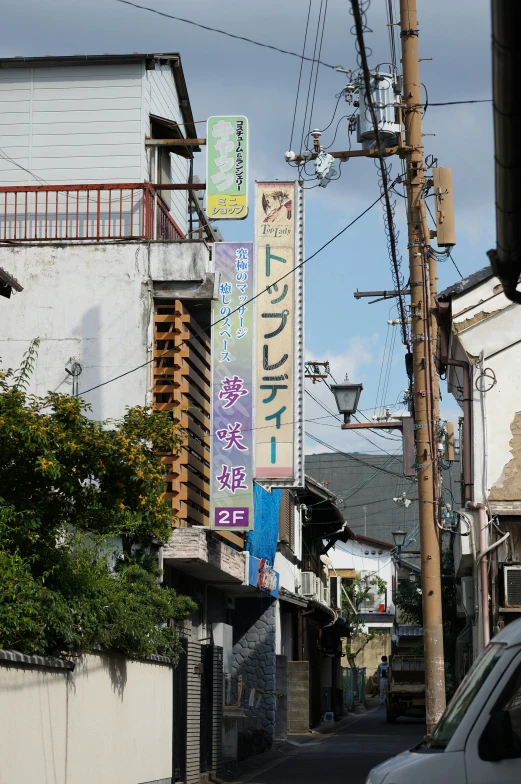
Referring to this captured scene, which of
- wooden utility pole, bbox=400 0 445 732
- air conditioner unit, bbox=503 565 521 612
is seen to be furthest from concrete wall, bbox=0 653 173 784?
air conditioner unit, bbox=503 565 521 612

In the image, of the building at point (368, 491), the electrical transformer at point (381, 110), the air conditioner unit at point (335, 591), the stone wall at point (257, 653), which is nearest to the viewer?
the electrical transformer at point (381, 110)

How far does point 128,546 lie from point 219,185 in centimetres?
654

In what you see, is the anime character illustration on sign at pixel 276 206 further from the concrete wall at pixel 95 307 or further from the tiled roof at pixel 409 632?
the tiled roof at pixel 409 632

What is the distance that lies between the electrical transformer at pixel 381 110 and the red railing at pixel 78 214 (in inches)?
233

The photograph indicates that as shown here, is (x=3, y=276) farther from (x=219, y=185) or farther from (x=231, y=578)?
(x=231, y=578)

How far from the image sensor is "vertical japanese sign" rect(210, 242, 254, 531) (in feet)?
64.0

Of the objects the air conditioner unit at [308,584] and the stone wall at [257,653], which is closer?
the stone wall at [257,653]

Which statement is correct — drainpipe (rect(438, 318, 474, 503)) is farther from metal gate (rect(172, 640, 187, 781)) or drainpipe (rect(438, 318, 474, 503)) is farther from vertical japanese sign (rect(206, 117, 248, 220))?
metal gate (rect(172, 640, 187, 781))

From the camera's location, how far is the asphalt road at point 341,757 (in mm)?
20766

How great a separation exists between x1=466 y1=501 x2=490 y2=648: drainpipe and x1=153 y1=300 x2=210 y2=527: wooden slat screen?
5.07m

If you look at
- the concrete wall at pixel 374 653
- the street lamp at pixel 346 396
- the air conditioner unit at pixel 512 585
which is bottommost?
the concrete wall at pixel 374 653

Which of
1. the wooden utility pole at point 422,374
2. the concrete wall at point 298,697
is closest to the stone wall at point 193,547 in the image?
the wooden utility pole at point 422,374

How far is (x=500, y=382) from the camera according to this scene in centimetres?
1912

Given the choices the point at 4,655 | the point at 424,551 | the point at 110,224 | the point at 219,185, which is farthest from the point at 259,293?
the point at 4,655
